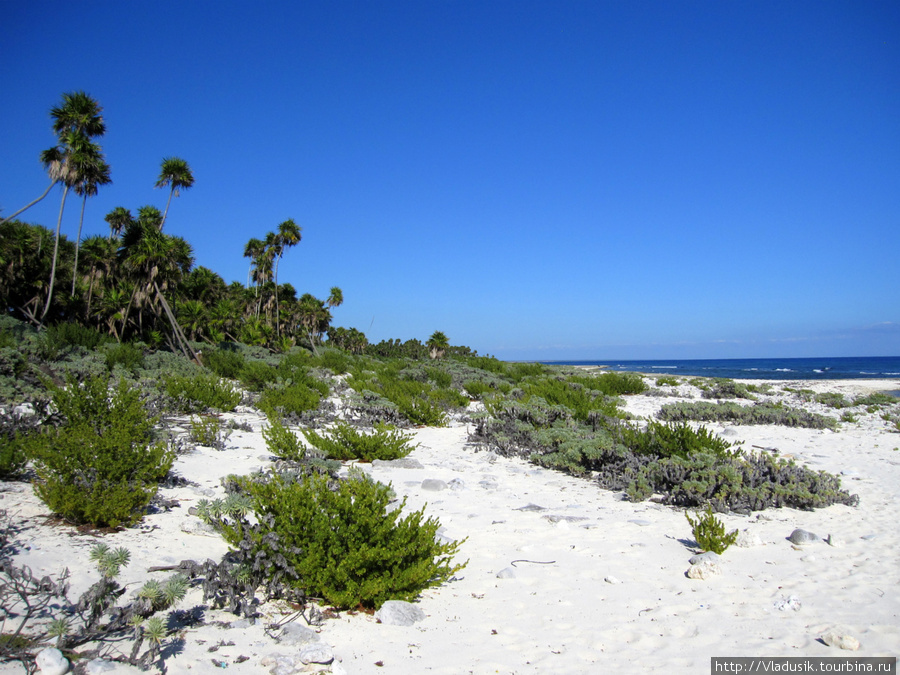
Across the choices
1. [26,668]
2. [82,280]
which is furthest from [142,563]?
[82,280]

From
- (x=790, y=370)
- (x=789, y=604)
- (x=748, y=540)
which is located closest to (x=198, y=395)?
(x=748, y=540)

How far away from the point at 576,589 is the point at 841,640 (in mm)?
1710

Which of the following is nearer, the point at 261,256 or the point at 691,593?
the point at 691,593

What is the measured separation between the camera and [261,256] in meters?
45.5

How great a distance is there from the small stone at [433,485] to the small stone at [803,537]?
163 inches

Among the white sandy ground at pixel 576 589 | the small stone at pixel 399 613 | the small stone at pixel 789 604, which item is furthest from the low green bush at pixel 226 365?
the small stone at pixel 789 604

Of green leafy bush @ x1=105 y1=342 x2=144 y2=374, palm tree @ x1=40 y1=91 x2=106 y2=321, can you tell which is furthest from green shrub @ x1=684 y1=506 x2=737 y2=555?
palm tree @ x1=40 y1=91 x2=106 y2=321

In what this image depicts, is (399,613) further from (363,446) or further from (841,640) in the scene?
(363,446)

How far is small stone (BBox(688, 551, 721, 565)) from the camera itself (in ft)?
14.1

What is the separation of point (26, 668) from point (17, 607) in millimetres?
760

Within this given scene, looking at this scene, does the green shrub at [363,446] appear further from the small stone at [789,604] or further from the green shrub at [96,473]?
the small stone at [789,604]

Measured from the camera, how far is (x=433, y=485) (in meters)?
7.05

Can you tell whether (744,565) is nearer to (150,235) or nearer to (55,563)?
(55,563)

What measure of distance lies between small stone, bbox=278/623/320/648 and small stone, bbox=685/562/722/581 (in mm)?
3113
